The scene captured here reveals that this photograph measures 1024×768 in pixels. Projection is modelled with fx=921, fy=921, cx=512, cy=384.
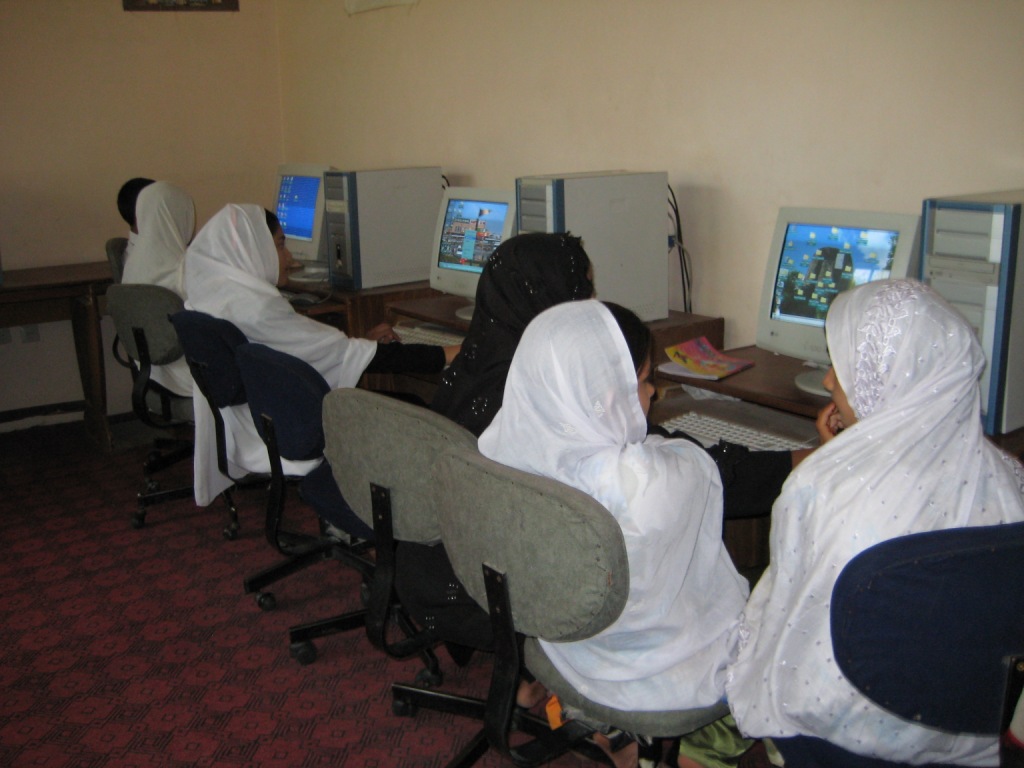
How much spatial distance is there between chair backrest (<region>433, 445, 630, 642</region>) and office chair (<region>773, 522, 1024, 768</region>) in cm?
30

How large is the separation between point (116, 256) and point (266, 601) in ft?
6.69

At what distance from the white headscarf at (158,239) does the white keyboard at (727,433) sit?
2268 mm

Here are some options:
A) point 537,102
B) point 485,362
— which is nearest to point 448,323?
point 537,102

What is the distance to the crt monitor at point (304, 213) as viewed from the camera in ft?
12.4

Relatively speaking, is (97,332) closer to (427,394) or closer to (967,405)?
(427,394)

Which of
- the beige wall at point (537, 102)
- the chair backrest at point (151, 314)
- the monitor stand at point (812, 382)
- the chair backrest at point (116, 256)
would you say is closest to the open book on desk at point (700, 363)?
the monitor stand at point (812, 382)

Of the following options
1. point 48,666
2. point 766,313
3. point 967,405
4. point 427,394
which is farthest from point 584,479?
point 427,394

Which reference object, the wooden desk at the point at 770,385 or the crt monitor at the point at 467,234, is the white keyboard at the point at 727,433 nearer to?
the wooden desk at the point at 770,385

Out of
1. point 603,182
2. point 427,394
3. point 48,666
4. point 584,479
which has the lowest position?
point 48,666

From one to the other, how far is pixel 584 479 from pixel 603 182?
58.7 inches

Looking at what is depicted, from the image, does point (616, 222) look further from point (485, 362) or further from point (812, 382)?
point (485, 362)

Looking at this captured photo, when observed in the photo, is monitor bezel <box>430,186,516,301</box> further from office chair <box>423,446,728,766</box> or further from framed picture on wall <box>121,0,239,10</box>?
framed picture on wall <box>121,0,239,10</box>

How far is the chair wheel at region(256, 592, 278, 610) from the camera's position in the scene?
262 centimetres

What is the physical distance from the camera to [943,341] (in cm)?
123
